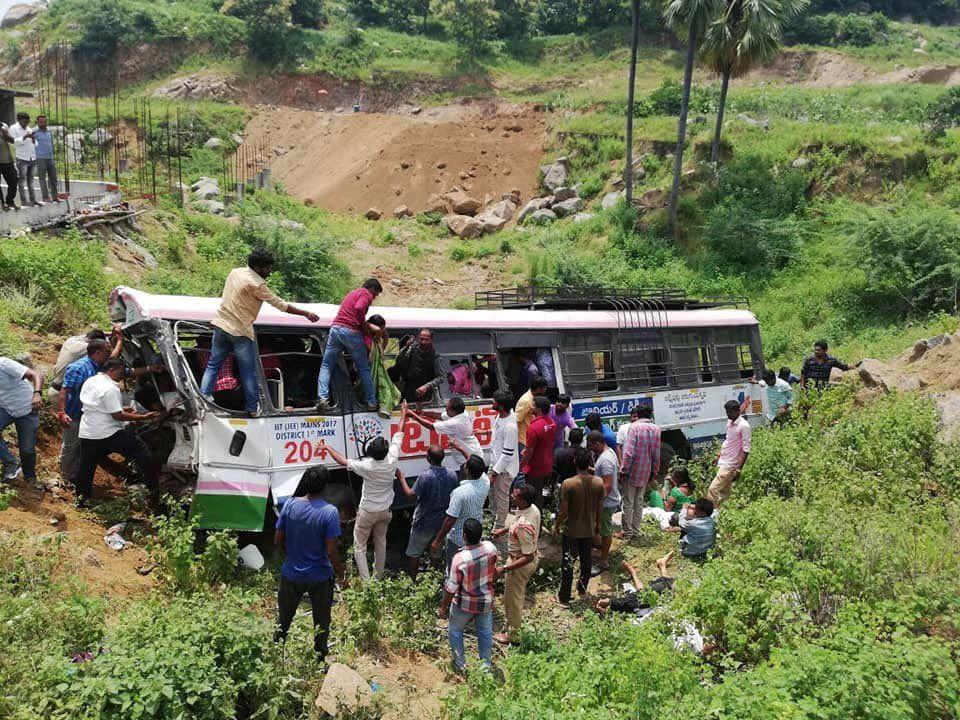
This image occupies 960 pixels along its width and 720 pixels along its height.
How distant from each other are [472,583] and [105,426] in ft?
→ 12.9

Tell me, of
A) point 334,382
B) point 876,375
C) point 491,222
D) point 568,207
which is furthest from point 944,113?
point 334,382

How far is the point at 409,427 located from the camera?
29.4 feet

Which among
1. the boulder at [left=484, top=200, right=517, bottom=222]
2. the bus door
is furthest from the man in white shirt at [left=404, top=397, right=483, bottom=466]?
the boulder at [left=484, top=200, right=517, bottom=222]

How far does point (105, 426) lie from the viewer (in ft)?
25.4

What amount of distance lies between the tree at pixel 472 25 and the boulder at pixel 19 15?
32.5 metres

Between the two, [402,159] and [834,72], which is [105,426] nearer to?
[402,159]

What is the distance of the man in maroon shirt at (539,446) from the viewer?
907cm

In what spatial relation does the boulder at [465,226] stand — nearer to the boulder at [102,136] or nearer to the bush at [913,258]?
the bush at [913,258]

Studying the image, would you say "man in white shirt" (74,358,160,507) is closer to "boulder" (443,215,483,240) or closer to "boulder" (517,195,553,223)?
"boulder" (443,215,483,240)

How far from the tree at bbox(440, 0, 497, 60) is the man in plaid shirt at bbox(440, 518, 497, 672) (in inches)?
2010

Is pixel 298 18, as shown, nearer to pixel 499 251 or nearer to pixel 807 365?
pixel 499 251

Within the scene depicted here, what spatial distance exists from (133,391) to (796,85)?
52.6 m

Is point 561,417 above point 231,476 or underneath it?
underneath

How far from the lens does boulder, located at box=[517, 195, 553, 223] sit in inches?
1222
